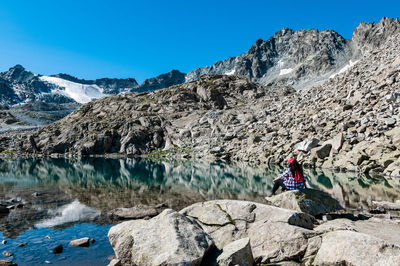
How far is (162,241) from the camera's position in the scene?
9.60 metres

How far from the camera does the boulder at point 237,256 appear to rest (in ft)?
30.0

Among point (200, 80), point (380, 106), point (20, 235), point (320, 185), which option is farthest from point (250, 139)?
point (200, 80)

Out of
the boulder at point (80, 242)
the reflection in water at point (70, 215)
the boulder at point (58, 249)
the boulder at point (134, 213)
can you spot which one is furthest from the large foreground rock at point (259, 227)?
the reflection in water at point (70, 215)

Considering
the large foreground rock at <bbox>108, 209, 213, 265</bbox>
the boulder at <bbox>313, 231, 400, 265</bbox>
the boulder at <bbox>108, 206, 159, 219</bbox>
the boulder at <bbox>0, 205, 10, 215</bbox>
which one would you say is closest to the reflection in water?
the boulder at <bbox>108, 206, 159, 219</bbox>

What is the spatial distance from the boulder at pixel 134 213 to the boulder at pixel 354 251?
13709mm

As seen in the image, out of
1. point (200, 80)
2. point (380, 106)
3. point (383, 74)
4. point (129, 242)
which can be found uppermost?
point (200, 80)

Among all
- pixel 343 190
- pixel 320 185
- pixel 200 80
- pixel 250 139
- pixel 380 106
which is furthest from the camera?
pixel 200 80

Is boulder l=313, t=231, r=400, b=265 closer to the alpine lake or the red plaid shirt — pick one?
the red plaid shirt

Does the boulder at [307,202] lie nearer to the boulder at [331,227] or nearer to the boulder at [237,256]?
the boulder at [331,227]

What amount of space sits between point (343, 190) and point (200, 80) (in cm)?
13655

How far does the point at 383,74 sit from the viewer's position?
59.2 metres

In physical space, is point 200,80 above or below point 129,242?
above

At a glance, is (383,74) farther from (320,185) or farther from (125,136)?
(125,136)

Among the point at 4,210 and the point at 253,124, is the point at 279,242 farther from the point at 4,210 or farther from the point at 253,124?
the point at 253,124
